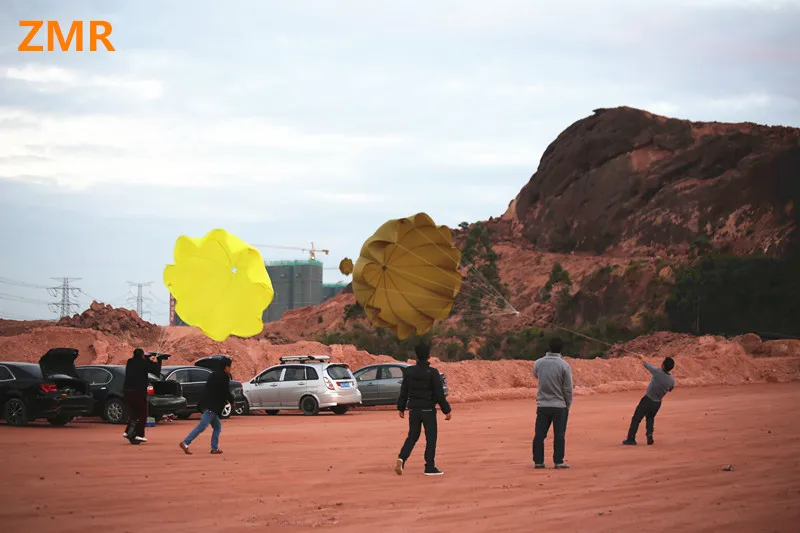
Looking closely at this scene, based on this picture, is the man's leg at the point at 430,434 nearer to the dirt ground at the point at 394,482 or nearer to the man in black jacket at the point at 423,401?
the man in black jacket at the point at 423,401

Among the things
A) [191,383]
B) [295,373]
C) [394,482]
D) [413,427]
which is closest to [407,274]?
[295,373]

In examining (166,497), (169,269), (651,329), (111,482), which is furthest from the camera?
(651,329)

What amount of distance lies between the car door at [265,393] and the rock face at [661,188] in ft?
183

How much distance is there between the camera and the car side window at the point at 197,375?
2556 centimetres

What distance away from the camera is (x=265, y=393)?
2753 cm

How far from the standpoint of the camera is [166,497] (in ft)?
35.9

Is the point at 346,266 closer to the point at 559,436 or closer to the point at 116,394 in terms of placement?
the point at 116,394

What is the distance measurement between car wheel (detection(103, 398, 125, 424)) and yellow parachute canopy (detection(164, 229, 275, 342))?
108 inches

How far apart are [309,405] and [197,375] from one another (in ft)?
11.3

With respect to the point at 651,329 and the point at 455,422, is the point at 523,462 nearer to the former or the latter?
the point at 455,422

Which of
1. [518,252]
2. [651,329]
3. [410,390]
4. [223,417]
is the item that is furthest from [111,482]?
[518,252]

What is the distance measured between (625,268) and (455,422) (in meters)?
60.1

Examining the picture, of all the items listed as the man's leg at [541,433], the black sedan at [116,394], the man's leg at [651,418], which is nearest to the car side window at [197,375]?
the black sedan at [116,394]

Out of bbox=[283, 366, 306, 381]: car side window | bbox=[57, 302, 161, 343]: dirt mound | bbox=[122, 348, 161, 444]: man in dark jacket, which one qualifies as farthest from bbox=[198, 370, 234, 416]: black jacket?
bbox=[57, 302, 161, 343]: dirt mound
